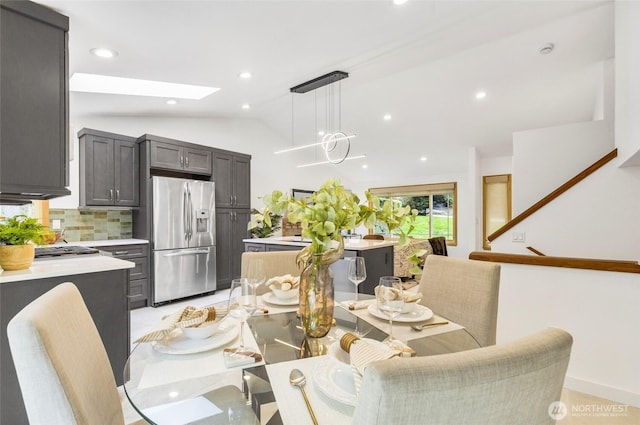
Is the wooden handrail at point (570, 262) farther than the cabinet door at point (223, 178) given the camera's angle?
No

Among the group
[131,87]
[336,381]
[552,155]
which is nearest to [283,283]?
[336,381]

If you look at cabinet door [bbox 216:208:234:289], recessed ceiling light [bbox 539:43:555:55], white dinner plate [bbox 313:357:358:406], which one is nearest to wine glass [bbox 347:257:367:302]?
white dinner plate [bbox 313:357:358:406]

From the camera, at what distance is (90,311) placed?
1.96 metres

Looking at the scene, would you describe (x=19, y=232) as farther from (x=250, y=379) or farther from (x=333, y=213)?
(x=333, y=213)

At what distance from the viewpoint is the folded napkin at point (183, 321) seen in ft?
3.46

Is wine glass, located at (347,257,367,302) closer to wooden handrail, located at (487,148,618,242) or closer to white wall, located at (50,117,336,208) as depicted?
wooden handrail, located at (487,148,618,242)

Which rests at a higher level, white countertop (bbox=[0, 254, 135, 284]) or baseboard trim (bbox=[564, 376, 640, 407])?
white countertop (bbox=[0, 254, 135, 284])

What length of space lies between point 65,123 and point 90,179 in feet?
7.06

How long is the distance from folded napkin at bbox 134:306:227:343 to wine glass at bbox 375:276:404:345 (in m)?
0.67

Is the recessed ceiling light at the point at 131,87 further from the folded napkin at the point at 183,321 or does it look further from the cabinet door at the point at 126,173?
the folded napkin at the point at 183,321

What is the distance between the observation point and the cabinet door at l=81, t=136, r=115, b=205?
3914mm

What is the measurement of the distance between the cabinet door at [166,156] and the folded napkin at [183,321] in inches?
145

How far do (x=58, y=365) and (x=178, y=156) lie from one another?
4.38m

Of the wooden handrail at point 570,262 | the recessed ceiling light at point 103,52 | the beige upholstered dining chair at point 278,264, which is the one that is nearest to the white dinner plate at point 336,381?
the beige upholstered dining chair at point 278,264
